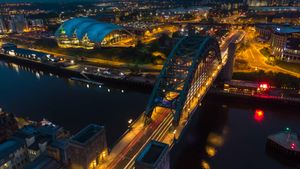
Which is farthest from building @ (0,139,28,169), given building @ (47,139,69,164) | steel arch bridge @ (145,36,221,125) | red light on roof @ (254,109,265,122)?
red light on roof @ (254,109,265,122)

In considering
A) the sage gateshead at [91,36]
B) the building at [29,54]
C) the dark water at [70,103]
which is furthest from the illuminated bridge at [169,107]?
the sage gateshead at [91,36]

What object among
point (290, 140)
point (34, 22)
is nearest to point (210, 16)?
point (34, 22)

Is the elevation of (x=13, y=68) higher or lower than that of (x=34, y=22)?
lower

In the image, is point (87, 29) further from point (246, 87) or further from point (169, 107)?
point (169, 107)

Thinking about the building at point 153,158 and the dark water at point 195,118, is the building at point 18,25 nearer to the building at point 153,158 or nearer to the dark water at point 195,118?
the dark water at point 195,118

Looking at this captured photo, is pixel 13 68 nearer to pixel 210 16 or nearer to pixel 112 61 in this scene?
pixel 112 61

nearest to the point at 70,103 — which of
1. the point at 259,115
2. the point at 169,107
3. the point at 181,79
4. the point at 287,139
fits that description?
the point at 181,79

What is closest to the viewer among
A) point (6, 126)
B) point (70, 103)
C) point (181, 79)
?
point (6, 126)
